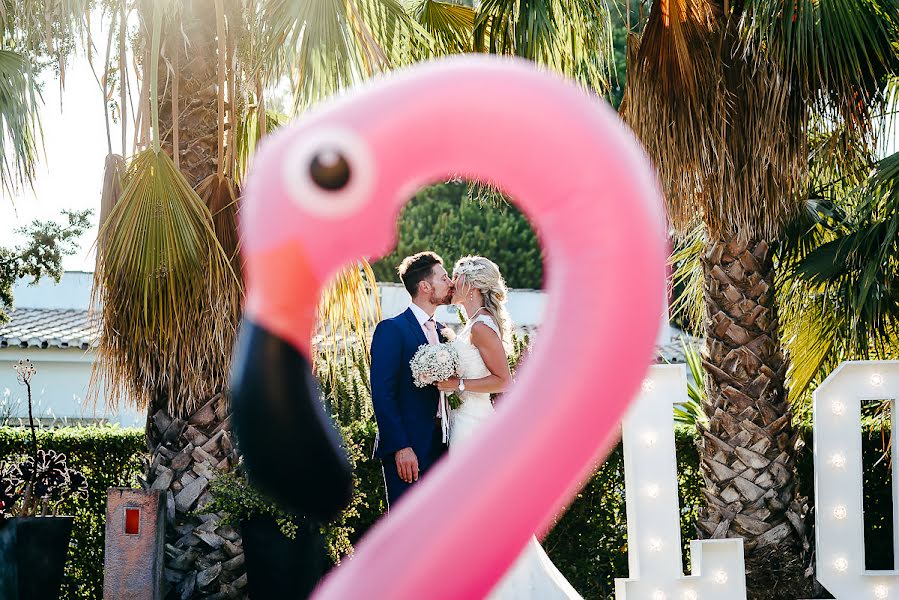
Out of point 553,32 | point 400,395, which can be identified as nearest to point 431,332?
point 400,395

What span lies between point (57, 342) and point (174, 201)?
12.0m

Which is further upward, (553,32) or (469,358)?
(553,32)

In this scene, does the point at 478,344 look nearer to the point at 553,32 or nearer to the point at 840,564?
the point at 553,32

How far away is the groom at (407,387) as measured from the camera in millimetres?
4930

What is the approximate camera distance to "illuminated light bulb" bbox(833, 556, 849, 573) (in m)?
5.16

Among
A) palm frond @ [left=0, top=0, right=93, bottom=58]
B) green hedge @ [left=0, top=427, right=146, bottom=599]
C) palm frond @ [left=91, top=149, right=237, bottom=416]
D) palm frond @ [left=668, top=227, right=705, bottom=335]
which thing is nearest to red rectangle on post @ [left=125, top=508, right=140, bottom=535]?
palm frond @ [left=91, top=149, right=237, bottom=416]

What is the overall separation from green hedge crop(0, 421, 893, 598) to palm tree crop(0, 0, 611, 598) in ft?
4.16

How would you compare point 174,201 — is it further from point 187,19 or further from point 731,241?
point 731,241

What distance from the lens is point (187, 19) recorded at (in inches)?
255

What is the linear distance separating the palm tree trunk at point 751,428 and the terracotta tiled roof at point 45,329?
36.8ft

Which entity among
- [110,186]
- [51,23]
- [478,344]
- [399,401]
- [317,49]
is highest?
[51,23]

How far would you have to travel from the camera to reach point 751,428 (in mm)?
6848

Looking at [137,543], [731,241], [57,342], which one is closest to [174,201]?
[137,543]

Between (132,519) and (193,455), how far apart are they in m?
0.55
